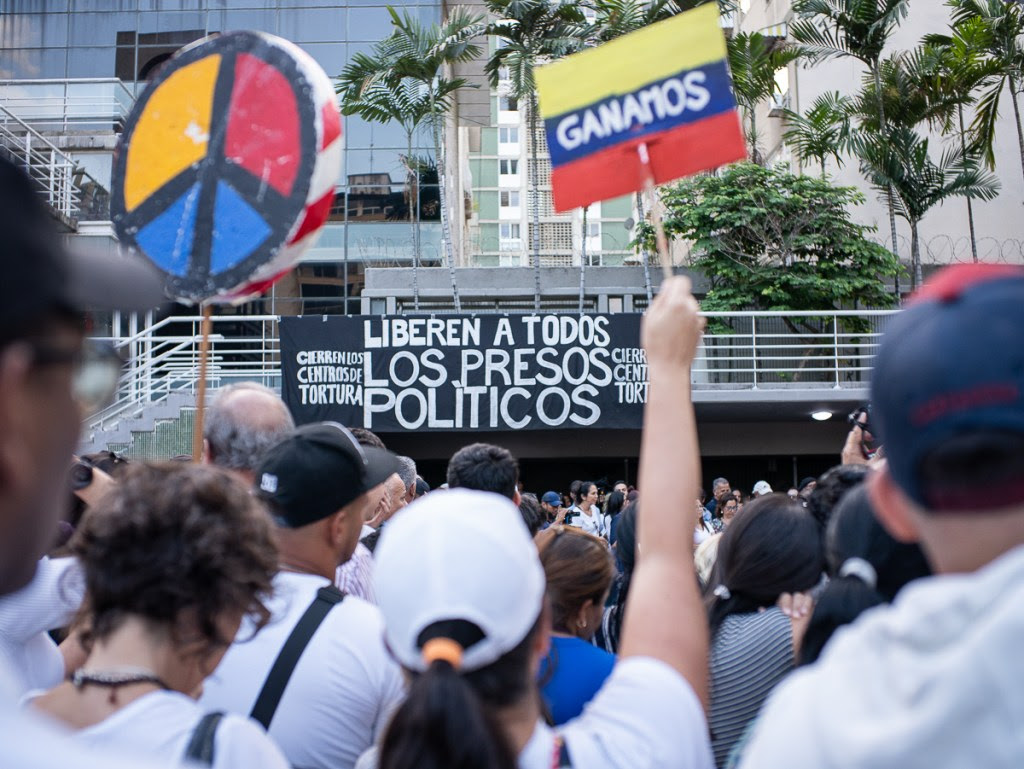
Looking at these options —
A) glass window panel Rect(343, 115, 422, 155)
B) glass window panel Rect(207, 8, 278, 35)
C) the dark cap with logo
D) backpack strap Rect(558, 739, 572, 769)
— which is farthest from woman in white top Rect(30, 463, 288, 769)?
glass window panel Rect(207, 8, 278, 35)

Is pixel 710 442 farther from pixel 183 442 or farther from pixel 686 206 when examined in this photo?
pixel 183 442

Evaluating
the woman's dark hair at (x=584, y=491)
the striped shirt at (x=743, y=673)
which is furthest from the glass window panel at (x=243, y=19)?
the striped shirt at (x=743, y=673)

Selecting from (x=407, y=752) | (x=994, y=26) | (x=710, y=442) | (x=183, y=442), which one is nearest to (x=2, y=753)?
(x=407, y=752)

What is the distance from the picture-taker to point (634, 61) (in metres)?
2.61

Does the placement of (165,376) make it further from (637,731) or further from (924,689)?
(924,689)

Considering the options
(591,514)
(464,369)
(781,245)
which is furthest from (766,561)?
(781,245)

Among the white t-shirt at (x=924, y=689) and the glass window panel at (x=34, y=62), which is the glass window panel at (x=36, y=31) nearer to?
the glass window panel at (x=34, y=62)

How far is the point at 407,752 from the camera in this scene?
1.39m

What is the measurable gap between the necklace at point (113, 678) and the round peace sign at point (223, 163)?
1.28 m

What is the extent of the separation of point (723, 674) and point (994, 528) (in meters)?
1.76

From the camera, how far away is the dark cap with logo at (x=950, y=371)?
1.09 m

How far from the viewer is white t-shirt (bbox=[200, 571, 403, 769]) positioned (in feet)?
7.41

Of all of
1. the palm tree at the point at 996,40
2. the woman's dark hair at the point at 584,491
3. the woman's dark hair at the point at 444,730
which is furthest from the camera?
the palm tree at the point at 996,40

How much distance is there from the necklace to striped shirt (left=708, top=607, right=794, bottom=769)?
1.49 m
